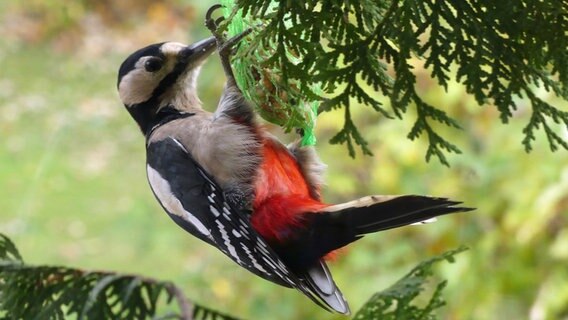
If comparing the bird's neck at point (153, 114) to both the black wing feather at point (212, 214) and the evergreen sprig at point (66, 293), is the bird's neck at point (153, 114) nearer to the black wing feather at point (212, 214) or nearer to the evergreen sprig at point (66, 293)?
the black wing feather at point (212, 214)

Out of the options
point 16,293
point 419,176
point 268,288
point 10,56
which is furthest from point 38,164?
point 16,293

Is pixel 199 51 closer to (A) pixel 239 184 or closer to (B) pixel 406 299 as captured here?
(A) pixel 239 184

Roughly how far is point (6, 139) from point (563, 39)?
584 centimetres

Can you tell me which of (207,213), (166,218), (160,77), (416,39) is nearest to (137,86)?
(160,77)

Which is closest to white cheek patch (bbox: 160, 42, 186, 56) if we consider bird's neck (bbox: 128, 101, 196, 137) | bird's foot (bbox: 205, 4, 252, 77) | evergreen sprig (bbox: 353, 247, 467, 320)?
bird's neck (bbox: 128, 101, 196, 137)

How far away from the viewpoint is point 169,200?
5.87ft

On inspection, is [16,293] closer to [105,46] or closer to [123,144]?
[123,144]

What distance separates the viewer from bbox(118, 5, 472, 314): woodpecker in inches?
58.6

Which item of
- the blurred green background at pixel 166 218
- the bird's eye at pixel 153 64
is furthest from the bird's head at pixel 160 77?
the blurred green background at pixel 166 218

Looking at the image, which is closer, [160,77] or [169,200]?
[169,200]

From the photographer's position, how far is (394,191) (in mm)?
3301

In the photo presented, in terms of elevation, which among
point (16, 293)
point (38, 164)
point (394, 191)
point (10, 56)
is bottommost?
point (16, 293)

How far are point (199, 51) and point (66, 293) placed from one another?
603 mm

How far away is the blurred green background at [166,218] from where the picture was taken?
2.91 metres
